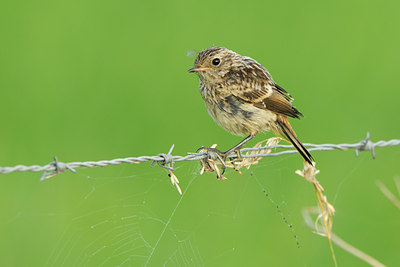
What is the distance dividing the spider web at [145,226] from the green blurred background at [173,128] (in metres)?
0.02

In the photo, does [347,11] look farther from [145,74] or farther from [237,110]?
[237,110]

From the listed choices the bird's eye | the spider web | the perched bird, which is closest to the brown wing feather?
the perched bird

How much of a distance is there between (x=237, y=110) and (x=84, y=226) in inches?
86.5

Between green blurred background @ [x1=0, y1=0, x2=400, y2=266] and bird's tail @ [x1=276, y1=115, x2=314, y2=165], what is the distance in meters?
1.38

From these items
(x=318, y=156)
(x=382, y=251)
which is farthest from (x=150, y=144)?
(x=382, y=251)

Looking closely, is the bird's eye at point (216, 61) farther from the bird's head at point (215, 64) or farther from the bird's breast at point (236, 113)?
the bird's breast at point (236, 113)

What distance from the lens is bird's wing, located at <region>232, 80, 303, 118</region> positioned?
5656 mm

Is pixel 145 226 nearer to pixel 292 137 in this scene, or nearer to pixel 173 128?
pixel 173 128

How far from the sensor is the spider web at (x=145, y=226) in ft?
21.0

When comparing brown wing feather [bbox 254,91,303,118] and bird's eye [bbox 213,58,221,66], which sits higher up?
bird's eye [bbox 213,58,221,66]

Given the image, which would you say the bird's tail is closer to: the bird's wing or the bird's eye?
the bird's wing

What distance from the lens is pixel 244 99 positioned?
5.68 m

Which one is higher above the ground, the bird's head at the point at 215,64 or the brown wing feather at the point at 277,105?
the bird's head at the point at 215,64

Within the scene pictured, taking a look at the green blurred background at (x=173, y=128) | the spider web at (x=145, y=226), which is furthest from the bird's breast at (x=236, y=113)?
the green blurred background at (x=173, y=128)
